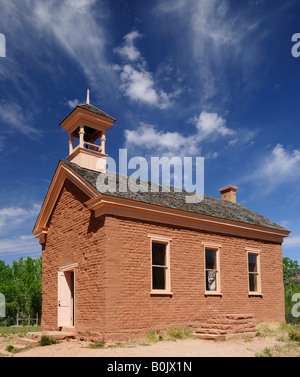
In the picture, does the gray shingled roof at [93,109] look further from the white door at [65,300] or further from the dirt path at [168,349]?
the dirt path at [168,349]

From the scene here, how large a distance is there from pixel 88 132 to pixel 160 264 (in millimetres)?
7504

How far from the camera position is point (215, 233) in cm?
1814

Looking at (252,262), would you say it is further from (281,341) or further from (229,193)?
(229,193)

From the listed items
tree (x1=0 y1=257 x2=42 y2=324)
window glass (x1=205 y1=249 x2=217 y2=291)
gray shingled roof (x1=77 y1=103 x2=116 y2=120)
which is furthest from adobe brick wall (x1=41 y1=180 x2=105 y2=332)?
tree (x1=0 y1=257 x2=42 y2=324)

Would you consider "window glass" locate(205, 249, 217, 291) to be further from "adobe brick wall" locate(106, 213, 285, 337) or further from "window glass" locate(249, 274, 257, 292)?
"window glass" locate(249, 274, 257, 292)

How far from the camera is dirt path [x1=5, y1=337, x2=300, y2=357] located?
10.9 m

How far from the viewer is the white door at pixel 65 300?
16500mm

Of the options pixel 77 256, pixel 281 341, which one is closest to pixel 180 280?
pixel 77 256

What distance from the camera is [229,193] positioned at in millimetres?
26156

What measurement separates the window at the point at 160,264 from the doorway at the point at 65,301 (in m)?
3.88

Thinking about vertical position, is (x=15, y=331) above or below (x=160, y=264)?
below

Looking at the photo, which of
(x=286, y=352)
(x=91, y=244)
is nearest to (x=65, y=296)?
(x=91, y=244)

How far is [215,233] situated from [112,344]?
736 centimetres

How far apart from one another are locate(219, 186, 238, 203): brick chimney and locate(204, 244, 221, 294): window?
8.34 meters
